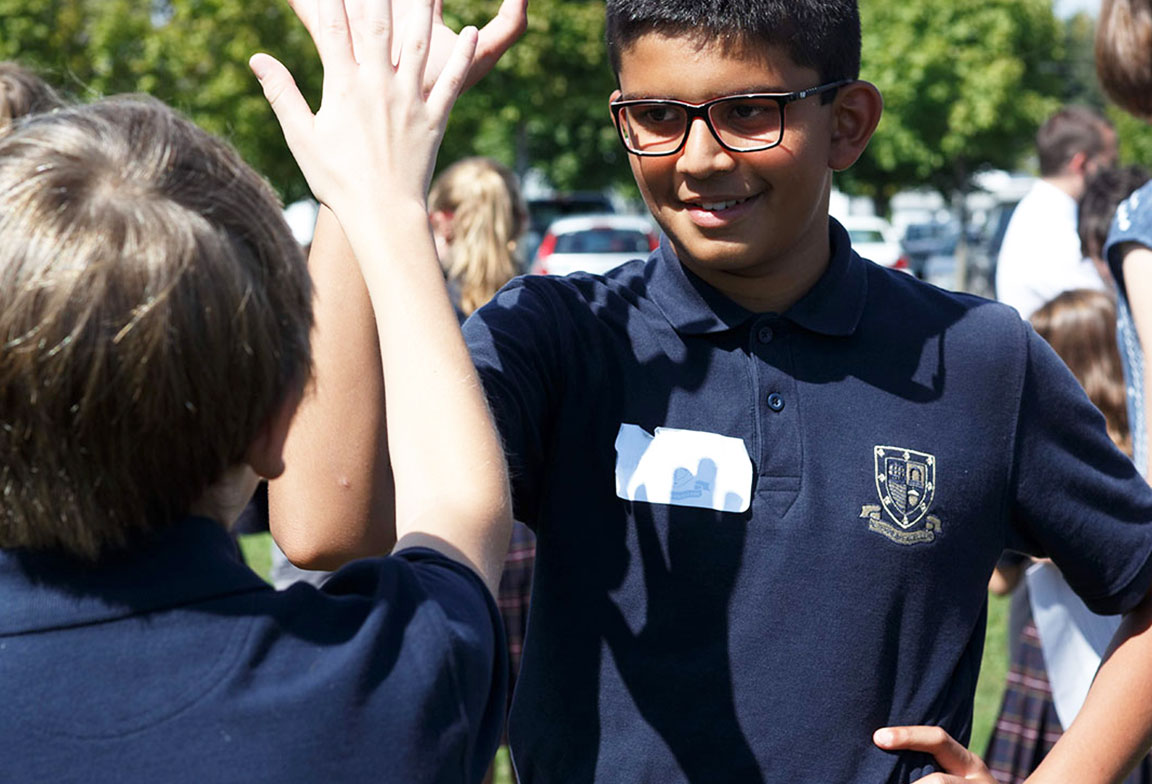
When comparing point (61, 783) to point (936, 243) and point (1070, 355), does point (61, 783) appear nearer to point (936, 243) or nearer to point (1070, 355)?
point (1070, 355)

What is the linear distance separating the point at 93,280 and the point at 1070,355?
3729mm

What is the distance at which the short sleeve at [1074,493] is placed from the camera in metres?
1.97

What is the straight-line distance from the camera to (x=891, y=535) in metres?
1.88

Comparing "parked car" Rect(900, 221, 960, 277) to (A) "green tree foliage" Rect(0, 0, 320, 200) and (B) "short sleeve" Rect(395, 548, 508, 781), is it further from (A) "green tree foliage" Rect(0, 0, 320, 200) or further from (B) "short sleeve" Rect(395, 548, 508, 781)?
(B) "short sleeve" Rect(395, 548, 508, 781)

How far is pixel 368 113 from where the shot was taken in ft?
4.69

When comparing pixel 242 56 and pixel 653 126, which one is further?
pixel 242 56

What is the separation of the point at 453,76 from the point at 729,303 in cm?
66

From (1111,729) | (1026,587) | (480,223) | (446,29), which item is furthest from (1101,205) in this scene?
(446,29)

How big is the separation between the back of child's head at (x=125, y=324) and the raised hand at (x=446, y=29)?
279 mm

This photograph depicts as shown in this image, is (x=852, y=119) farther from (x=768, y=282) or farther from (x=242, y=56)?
(x=242, y=56)

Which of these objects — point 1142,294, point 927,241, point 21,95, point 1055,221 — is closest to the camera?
point 1142,294

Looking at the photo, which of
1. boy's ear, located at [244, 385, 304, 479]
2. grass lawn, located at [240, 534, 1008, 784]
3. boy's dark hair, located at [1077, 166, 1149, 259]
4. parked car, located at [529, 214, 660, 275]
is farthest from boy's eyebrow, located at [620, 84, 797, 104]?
parked car, located at [529, 214, 660, 275]

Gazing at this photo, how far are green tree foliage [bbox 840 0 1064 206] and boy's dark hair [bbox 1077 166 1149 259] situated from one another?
2775cm

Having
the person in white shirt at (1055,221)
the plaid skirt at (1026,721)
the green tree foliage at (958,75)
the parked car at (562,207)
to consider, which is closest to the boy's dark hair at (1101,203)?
the person in white shirt at (1055,221)
